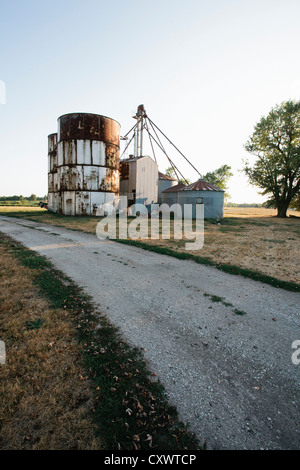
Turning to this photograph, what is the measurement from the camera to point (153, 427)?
103 inches

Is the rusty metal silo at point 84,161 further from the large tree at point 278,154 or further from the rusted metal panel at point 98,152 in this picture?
the large tree at point 278,154

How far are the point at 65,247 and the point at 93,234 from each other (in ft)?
13.6

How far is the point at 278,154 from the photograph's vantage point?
35.6 m

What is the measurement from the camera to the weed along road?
2693 millimetres

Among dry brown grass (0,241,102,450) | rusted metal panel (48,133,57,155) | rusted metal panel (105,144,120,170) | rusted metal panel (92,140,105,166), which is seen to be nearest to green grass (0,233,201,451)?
dry brown grass (0,241,102,450)

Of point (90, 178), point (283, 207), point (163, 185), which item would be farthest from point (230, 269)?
point (283, 207)

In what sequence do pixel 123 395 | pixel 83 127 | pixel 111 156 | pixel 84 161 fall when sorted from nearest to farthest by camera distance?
pixel 123 395 < pixel 83 127 < pixel 84 161 < pixel 111 156

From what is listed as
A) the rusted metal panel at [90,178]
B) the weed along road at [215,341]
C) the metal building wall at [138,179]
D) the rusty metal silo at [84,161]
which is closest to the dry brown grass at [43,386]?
the weed along road at [215,341]

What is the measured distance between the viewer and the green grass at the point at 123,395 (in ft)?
8.11

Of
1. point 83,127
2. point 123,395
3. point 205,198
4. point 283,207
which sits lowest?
point 123,395

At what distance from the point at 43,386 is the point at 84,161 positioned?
26.0 meters

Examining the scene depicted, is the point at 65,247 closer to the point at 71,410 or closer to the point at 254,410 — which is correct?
the point at 71,410

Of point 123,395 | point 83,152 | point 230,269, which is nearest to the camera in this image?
point 123,395

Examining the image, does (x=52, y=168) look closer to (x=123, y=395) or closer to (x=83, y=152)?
(x=83, y=152)
